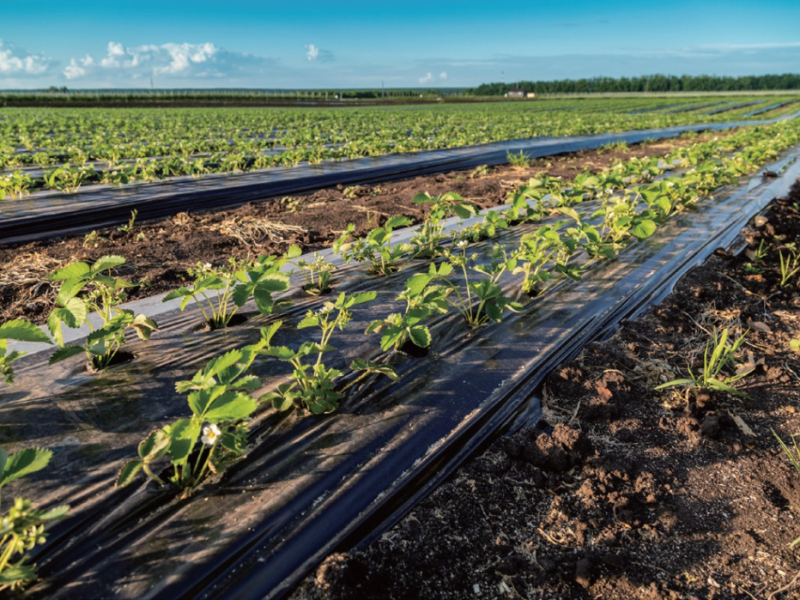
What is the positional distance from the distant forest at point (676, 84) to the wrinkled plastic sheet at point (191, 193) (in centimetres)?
7822

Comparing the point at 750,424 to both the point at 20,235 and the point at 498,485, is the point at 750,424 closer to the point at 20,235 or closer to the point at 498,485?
the point at 498,485

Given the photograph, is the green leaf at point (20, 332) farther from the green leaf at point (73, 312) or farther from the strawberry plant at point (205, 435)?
the strawberry plant at point (205, 435)

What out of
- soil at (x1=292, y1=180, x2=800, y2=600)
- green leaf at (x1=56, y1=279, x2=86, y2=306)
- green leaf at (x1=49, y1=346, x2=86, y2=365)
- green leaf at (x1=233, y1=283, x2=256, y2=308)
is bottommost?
soil at (x1=292, y1=180, x2=800, y2=600)

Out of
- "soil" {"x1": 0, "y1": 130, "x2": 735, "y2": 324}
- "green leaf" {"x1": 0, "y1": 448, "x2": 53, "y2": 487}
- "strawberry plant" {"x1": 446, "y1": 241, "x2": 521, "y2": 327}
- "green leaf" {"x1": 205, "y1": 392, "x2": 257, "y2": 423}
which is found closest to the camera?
"green leaf" {"x1": 0, "y1": 448, "x2": 53, "y2": 487}

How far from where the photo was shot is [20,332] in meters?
1.82

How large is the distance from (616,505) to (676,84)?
91163 millimetres

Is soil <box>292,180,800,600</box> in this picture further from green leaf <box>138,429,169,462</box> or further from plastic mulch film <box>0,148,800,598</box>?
green leaf <box>138,429,169,462</box>

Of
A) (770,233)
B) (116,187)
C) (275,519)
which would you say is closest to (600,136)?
(770,233)

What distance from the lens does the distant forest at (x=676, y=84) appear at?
76.1 metres

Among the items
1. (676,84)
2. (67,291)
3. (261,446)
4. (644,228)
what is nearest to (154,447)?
(261,446)

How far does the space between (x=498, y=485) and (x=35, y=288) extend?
3258 millimetres

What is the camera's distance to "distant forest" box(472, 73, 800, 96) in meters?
76.1

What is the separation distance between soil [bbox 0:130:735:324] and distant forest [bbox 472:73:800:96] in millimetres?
82229

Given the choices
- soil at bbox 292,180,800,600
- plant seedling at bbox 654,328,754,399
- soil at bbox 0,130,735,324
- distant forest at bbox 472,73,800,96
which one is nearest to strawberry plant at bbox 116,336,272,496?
soil at bbox 292,180,800,600
